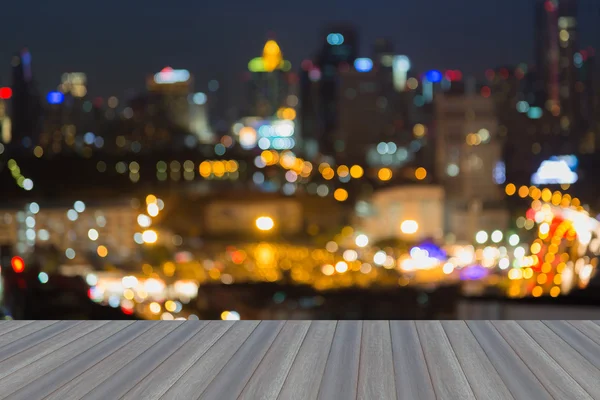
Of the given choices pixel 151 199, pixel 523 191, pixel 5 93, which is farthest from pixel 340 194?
pixel 5 93

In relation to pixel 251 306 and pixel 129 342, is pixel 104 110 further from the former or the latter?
pixel 129 342

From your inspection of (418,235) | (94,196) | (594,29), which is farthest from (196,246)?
(594,29)

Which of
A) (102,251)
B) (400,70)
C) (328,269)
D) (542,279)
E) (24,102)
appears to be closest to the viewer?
(24,102)

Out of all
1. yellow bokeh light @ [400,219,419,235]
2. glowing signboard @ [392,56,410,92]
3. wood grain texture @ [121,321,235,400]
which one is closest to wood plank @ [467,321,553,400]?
wood grain texture @ [121,321,235,400]

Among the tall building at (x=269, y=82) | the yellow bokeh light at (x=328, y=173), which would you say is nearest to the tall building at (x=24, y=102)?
the tall building at (x=269, y=82)

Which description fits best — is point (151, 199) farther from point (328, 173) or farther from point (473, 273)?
point (473, 273)

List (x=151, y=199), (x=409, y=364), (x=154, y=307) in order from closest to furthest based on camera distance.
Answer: (x=409, y=364) → (x=154, y=307) → (x=151, y=199)

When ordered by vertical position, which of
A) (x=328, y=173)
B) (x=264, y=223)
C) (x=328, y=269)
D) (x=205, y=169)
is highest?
(x=205, y=169)

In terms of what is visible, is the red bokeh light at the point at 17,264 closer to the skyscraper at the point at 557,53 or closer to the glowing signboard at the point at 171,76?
the glowing signboard at the point at 171,76
